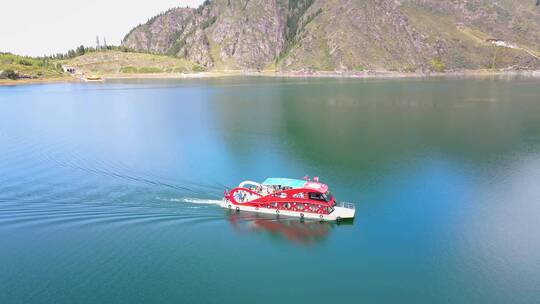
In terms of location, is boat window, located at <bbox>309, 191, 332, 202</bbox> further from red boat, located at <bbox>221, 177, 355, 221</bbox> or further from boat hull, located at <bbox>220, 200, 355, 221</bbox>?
boat hull, located at <bbox>220, 200, 355, 221</bbox>

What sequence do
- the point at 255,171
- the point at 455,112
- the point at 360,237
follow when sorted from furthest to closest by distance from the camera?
the point at 455,112, the point at 255,171, the point at 360,237

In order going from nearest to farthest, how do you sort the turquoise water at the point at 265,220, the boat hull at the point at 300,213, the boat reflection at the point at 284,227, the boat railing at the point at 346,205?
the turquoise water at the point at 265,220 < the boat reflection at the point at 284,227 < the boat hull at the point at 300,213 < the boat railing at the point at 346,205

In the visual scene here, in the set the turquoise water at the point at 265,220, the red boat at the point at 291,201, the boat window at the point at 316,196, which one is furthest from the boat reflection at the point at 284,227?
the boat window at the point at 316,196

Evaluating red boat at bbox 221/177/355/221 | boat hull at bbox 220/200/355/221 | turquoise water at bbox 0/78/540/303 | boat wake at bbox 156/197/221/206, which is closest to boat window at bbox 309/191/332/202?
red boat at bbox 221/177/355/221

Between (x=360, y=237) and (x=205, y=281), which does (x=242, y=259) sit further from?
(x=360, y=237)

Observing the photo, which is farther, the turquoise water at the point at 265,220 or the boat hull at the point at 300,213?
the boat hull at the point at 300,213

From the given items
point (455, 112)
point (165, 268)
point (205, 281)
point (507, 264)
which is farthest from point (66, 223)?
point (455, 112)

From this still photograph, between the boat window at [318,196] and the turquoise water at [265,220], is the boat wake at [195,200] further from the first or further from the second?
the boat window at [318,196]
